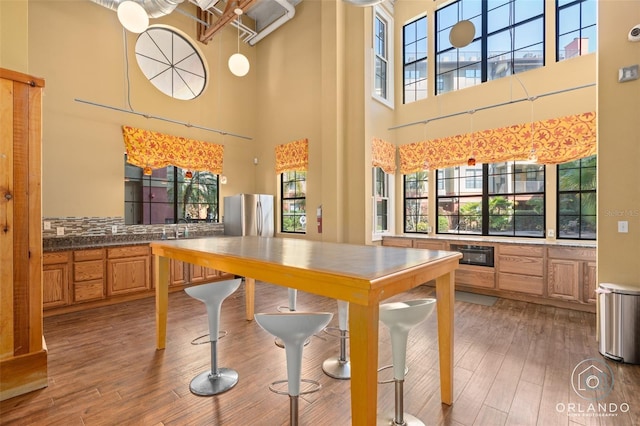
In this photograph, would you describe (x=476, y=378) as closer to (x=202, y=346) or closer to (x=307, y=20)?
(x=202, y=346)

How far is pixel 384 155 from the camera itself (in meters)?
5.17

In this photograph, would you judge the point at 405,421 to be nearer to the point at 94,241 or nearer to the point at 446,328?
the point at 446,328

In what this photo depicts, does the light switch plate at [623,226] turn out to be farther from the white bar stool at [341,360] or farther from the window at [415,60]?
the window at [415,60]

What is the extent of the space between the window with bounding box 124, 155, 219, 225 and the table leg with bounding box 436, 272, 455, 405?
15.3 ft

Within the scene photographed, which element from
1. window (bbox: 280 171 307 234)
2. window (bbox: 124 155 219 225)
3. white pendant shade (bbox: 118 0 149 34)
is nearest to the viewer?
white pendant shade (bbox: 118 0 149 34)

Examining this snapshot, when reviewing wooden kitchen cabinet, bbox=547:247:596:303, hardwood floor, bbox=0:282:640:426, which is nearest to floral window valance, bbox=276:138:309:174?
hardwood floor, bbox=0:282:640:426

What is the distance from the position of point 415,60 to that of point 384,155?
2.09 metres

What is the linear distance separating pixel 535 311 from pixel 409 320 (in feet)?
10.1

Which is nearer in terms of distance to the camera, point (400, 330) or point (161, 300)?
point (400, 330)

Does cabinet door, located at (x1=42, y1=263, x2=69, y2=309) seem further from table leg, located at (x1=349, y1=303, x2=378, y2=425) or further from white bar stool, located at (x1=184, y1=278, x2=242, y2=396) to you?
table leg, located at (x1=349, y1=303, x2=378, y2=425)

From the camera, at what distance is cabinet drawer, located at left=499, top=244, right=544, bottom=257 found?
3695 mm

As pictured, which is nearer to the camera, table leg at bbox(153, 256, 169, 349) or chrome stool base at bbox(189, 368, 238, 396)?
chrome stool base at bbox(189, 368, 238, 396)

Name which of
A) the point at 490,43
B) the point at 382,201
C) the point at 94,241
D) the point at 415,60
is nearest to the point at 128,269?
the point at 94,241

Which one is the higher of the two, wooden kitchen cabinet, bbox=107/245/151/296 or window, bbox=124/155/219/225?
window, bbox=124/155/219/225
